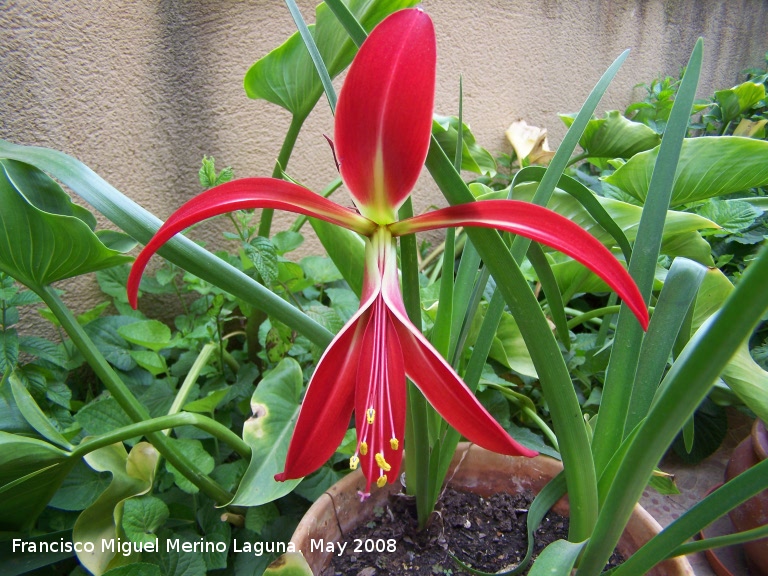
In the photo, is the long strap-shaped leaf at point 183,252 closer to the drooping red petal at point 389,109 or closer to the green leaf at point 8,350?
the drooping red petal at point 389,109

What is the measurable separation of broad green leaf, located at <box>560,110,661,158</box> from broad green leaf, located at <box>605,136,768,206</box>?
25 cm

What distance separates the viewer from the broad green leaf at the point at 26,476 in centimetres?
57

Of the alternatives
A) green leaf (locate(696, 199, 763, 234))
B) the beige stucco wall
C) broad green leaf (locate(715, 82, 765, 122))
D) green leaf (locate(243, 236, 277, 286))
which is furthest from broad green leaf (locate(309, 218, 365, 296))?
broad green leaf (locate(715, 82, 765, 122))

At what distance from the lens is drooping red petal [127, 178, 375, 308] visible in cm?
35

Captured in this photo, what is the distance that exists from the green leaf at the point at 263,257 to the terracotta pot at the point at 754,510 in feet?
2.83

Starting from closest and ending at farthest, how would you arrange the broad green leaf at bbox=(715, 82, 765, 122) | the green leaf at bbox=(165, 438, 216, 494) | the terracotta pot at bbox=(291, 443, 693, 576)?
the terracotta pot at bbox=(291, 443, 693, 576)
the green leaf at bbox=(165, 438, 216, 494)
the broad green leaf at bbox=(715, 82, 765, 122)

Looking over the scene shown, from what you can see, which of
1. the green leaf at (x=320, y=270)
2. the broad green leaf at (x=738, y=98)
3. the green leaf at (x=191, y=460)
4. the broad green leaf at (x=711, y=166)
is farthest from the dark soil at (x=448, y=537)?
the broad green leaf at (x=738, y=98)

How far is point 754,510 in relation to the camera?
83 centimetres

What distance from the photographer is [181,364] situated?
3.19 feet

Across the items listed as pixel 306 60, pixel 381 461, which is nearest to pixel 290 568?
pixel 381 461

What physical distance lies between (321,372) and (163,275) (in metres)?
0.72

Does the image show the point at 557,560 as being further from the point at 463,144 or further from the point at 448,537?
the point at 463,144

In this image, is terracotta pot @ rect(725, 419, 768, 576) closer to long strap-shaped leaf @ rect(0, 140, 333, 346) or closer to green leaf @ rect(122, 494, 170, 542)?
long strap-shaped leaf @ rect(0, 140, 333, 346)

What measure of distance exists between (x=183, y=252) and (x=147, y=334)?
0.45m
